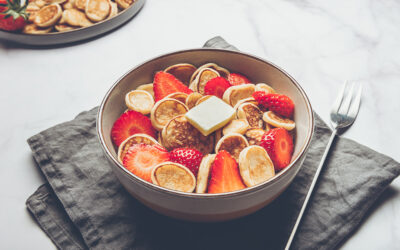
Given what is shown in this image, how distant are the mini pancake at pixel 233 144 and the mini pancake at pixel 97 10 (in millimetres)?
912

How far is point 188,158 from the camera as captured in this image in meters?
0.74

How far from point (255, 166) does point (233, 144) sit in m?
0.08

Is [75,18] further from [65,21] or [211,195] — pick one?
[211,195]

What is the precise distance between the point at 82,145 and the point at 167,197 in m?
0.41

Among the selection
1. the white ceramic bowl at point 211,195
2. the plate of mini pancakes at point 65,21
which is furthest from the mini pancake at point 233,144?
the plate of mini pancakes at point 65,21

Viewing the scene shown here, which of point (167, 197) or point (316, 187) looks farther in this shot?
point (316, 187)

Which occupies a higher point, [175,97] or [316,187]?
[175,97]

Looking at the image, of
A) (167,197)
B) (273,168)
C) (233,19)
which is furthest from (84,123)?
(233,19)

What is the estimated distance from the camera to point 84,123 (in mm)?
1010

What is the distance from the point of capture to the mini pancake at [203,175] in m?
0.71

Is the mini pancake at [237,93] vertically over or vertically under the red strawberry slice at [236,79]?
under

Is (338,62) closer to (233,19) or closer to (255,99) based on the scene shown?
(233,19)

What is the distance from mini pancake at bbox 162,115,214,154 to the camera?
807mm

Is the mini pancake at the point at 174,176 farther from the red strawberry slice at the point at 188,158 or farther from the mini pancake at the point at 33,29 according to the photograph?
the mini pancake at the point at 33,29
